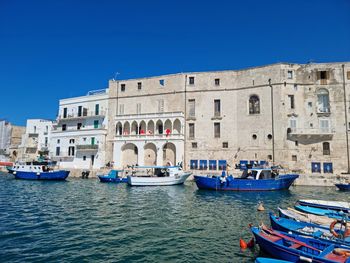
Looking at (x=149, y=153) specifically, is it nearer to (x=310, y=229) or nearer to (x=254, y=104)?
(x=254, y=104)

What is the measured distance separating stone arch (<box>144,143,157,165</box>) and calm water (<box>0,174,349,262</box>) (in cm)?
2084

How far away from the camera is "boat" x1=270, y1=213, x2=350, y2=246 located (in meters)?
7.79

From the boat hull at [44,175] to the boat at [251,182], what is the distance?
57.3 feet

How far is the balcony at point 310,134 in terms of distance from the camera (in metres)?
31.8

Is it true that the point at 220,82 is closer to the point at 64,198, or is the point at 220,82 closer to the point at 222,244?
the point at 64,198

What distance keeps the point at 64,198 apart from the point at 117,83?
2649cm

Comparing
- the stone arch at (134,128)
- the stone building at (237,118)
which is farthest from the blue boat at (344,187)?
the stone arch at (134,128)

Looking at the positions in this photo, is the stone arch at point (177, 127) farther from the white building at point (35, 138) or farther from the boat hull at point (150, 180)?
the white building at point (35, 138)

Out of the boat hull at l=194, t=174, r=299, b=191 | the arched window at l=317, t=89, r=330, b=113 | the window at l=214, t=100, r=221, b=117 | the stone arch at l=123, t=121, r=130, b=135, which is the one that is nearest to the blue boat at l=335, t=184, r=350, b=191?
the boat hull at l=194, t=174, r=299, b=191

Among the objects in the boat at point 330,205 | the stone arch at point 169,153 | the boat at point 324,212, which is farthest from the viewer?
the stone arch at point 169,153

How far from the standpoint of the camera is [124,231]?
10281mm

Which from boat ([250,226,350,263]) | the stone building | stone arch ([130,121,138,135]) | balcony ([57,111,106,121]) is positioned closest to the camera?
boat ([250,226,350,263])

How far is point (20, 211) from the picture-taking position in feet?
44.4

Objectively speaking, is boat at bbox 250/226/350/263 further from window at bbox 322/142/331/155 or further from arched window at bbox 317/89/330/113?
arched window at bbox 317/89/330/113
